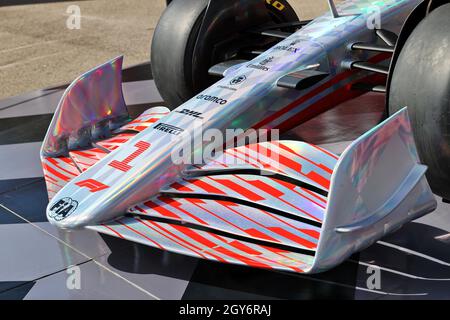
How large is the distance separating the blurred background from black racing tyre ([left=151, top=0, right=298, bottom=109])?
5.80 feet

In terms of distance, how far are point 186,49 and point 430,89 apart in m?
1.40

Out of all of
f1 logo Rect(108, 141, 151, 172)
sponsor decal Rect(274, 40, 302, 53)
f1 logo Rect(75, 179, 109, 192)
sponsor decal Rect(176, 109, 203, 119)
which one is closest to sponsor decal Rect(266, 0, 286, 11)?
sponsor decal Rect(274, 40, 302, 53)

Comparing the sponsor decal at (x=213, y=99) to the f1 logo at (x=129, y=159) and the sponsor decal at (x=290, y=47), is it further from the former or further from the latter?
the sponsor decal at (x=290, y=47)

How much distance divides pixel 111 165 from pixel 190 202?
1.31ft

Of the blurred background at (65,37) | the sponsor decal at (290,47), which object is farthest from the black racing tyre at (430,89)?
the blurred background at (65,37)

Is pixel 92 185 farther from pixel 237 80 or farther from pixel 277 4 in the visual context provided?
pixel 277 4

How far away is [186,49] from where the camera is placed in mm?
3414

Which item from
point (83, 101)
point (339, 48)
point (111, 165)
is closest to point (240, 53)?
point (339, 48)

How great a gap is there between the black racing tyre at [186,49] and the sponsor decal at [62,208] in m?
1.23

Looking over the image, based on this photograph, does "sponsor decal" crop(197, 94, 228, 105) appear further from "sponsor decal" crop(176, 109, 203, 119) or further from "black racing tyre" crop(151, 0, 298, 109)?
"black racing tyre" crop(151, 0, 298, 109)

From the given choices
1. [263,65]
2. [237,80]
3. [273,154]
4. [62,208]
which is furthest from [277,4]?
[62,208]

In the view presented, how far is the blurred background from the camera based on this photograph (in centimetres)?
536

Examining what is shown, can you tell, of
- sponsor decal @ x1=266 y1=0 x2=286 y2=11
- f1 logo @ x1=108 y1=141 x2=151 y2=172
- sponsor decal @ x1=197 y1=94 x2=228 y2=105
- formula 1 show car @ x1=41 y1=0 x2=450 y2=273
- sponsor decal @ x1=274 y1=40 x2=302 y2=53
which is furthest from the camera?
sponsor decal @ x1=266 y1=0 x2=286 y2=11
